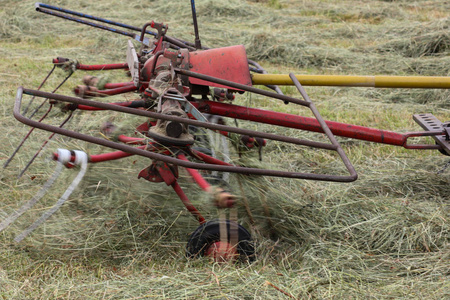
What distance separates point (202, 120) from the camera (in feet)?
7.07

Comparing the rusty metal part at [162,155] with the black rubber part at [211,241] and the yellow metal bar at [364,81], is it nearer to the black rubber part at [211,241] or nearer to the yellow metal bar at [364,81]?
the black rubber part at [211,241]

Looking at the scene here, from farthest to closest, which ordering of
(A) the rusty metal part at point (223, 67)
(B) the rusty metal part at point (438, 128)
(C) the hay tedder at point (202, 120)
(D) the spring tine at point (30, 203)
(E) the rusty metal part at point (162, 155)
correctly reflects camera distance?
(B) the rusty metal part at point (438, 128) < (A) the rusty metal part at point (223, 67) < (D) the spring tine at point (30, 203) < (C) the hay tedder at point (202, 120) < (E) the rusty metal part at point (162, 155)

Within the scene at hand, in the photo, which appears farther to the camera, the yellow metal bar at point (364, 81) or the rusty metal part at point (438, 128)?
the rusty metal part at point (438, 128)

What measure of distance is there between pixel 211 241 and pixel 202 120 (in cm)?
60

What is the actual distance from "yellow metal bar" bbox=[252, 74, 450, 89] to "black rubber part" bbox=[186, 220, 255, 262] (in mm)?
909

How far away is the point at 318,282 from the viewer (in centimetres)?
208

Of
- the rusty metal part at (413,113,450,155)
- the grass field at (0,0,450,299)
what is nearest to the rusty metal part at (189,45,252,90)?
the grass field at (0,0,450,299)

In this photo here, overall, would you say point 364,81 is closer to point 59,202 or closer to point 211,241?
point 211,241

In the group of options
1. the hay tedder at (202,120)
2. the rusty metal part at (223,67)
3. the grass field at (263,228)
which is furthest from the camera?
the rusty metal part at (223,67)

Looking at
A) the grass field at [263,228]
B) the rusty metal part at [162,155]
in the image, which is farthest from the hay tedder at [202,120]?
the grass field at [263,228]

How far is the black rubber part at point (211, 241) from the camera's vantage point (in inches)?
89.0

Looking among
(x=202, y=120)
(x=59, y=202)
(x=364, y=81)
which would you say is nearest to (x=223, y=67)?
(x=202, y=120)

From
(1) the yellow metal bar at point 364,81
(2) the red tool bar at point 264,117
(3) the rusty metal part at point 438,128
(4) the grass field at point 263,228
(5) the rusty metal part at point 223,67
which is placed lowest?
(4) the grass field at point 263,228

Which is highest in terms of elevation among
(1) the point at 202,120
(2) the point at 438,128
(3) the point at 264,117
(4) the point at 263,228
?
(1) the point at 202,120
